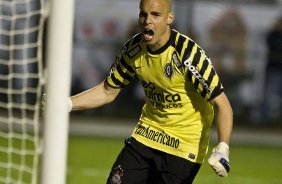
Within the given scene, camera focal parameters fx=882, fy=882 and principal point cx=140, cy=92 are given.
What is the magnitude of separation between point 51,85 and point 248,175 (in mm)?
7467

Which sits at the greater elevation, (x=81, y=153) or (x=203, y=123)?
(x=203, y=123)

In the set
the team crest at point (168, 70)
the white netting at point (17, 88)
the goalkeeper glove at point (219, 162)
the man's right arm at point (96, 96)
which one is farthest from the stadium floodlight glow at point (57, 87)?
the white netting at point (17, 88)

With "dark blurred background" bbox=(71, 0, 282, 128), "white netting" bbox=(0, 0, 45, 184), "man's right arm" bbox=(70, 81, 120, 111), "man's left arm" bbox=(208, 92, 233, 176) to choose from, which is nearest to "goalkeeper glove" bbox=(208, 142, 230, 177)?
"man's left arm" bbox=(208, 92, 233, 176)

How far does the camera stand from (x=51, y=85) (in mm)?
4234

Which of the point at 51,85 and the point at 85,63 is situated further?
the point at 85,63

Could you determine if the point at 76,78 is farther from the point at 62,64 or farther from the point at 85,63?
the point at 62,64

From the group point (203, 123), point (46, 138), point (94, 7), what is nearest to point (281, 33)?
point (94, 7)

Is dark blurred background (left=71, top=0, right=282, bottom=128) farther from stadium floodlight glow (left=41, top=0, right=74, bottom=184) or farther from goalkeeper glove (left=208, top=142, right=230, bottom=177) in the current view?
A: stadium floodlight glow (left=41, top=0, right=74, bottom=184)

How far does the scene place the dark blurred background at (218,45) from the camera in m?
17.2

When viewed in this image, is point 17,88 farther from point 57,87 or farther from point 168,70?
point 57,87

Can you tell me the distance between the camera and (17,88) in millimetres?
14258

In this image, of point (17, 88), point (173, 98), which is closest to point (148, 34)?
point (173, 98)

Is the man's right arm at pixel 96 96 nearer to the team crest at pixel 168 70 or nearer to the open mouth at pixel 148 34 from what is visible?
the team crest at pixel 168 70

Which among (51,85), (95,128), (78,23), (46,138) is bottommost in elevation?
(95,128)
